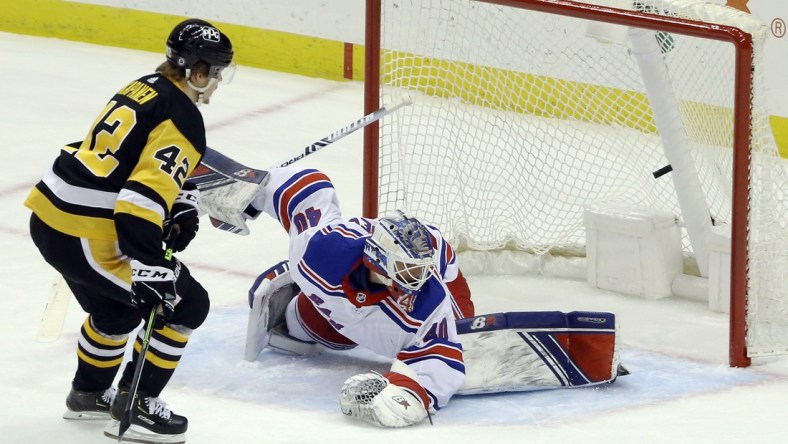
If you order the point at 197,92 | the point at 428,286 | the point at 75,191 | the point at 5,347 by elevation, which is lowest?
the point at 5,347

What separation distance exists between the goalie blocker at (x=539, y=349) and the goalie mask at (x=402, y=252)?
12.7 inches

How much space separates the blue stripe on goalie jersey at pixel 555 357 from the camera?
13.1 feet

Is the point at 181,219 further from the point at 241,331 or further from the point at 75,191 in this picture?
the point at 241,331

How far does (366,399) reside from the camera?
3.67 m

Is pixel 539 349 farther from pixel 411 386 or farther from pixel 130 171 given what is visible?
pixel 130 171

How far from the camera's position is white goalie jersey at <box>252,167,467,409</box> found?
3783 millimetres

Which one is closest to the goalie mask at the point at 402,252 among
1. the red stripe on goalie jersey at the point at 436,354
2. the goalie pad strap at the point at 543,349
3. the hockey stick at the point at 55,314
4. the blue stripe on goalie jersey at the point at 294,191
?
the red stripe on goalie jersey at the point at 436,354

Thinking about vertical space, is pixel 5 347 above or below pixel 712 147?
below

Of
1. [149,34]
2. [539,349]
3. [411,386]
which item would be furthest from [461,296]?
[149,34]

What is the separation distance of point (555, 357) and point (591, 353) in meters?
0.09

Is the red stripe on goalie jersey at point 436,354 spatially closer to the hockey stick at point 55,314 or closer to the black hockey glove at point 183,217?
the black hockey glove at point 183,217

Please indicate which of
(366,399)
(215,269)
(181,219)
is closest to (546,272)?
(215,269)

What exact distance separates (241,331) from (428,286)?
0.80 metres

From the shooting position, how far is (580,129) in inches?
213
